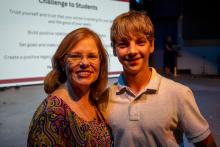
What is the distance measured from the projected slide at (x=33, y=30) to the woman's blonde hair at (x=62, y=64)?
4.00ft

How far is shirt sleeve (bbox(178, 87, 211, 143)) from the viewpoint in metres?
1.24

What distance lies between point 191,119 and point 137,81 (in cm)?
28

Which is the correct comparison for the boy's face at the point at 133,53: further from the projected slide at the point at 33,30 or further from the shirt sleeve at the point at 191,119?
the projected slide at the point at 33,30

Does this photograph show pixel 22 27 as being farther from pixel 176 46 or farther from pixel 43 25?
pixel 176 46

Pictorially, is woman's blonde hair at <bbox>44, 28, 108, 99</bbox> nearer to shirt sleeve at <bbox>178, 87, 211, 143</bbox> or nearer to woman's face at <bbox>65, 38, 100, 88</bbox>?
woman's face at <bbox>65, 38, 100, 88</bbox>

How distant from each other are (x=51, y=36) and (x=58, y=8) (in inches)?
10.3

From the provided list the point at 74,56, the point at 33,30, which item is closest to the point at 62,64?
the point at 74,56

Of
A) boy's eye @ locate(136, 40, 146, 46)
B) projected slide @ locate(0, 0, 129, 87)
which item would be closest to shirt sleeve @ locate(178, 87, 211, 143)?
boy's eye @ locate(136, 40, 146, 46)

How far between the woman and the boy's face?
136mm

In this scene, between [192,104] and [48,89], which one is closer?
[192,104]

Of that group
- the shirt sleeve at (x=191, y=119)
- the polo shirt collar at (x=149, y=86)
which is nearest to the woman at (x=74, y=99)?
the polo shirt collar at (x=149, y=86)

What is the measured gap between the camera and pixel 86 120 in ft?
4.31

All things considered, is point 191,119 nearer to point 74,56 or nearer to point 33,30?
point 74,56

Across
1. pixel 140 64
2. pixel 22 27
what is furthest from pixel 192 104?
pixel 22 27
